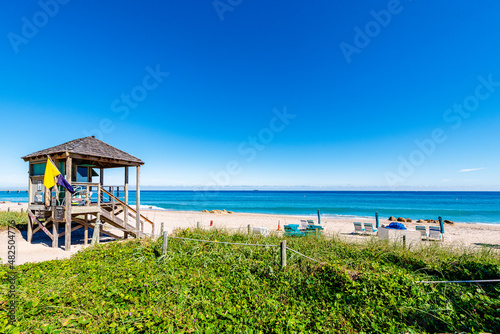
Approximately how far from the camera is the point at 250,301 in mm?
4625

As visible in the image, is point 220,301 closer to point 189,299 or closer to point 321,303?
point 189,299

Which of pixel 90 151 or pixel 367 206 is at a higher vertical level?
pixel 90 151

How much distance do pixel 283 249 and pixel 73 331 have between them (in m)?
4.52

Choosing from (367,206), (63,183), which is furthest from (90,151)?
(367,206)

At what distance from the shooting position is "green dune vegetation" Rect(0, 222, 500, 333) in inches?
149

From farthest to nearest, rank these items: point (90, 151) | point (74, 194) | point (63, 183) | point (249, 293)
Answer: point (74, 194) → point (90, 151) → point (63, 183) → point (249, 293)

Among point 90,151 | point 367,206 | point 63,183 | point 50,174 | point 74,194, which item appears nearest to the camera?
point 63,183

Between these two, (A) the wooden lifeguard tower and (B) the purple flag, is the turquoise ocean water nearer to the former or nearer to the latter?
(A) the wooden lifeguard tower

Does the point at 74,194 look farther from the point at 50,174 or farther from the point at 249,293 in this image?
the point at 249,293

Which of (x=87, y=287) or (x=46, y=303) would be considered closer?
(x=46, y=303)

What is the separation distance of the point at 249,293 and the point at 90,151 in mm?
9162

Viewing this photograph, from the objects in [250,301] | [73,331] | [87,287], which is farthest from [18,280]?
[250,301]

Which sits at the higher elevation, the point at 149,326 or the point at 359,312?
the point at 149,326

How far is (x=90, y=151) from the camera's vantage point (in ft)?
32.1
